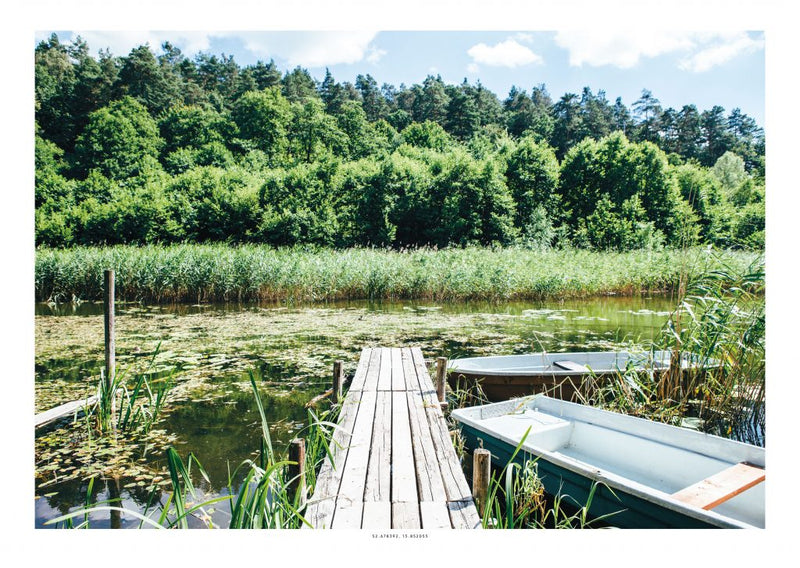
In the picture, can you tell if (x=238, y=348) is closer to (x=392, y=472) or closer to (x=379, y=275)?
(x=392, y=472)

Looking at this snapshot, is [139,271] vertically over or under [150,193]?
under

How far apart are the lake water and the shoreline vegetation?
1.23 feet

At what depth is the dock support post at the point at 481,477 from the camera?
176cm

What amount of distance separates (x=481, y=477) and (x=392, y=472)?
442mm

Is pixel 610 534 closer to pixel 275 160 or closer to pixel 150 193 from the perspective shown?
pixel 150 193

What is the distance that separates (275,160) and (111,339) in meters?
10.5

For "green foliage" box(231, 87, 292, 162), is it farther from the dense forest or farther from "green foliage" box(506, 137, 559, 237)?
"green foliage" box(506, 137, 559, 237)

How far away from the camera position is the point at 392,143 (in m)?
8.68

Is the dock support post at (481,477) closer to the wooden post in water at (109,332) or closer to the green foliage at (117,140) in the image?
the wooden post in water at (109,332)

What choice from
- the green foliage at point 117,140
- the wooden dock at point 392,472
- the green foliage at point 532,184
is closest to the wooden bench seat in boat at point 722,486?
the wooden dock at point 392,472

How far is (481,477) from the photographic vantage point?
1.77 m
